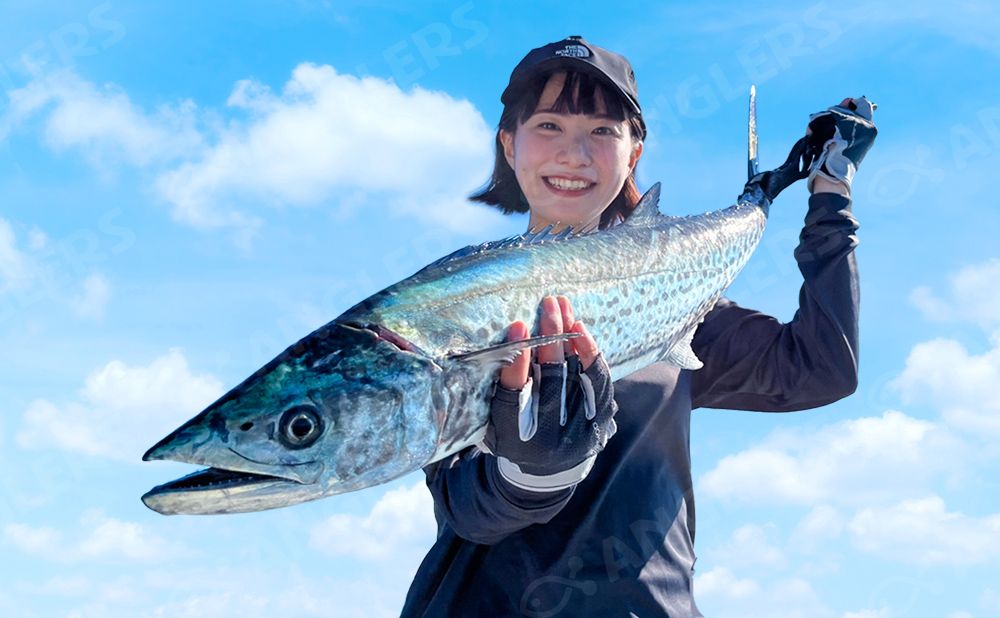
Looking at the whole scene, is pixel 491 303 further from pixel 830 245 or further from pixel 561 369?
pixel 830 245

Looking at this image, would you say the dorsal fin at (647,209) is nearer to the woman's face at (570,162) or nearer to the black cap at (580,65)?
the woman's face at (570,162)

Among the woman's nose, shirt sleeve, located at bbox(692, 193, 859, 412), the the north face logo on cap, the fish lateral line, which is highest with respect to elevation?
the the north face logo on cap

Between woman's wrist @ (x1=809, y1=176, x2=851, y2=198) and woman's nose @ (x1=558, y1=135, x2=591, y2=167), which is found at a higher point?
woman's wrist @ (x1=809, y1=176, x2=851, y2=198)

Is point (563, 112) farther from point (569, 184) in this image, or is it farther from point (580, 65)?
point (569, 184)

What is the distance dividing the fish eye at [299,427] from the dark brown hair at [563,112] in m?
2.56

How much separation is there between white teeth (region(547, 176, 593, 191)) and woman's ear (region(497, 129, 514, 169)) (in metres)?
0.61

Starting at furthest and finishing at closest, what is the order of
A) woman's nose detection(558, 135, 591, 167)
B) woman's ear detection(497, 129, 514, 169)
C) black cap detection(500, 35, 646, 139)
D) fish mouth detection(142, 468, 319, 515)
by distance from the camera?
woman's ear detection(497, 129, 514, 169) → black cap detection(500, 35, 646, 139) → woman's nose detection(558, 135, 591, 167) → fish mouth detection(142, 468, 319, 515)

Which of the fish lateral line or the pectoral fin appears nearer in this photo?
the fish lateral line

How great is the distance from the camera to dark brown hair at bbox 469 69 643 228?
5.00 metres

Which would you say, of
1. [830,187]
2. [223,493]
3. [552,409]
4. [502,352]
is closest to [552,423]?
[552,409]

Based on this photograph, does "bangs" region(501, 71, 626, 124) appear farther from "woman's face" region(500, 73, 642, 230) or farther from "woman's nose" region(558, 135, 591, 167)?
"woman's nose" region(558, 135, 591, 167)

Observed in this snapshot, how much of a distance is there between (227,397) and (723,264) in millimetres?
2717

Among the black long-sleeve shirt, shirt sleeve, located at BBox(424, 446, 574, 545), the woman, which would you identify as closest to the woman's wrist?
the woman

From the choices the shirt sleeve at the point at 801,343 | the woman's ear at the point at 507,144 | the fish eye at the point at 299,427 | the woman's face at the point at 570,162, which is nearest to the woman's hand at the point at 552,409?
the fish eye at the point at 299,427
